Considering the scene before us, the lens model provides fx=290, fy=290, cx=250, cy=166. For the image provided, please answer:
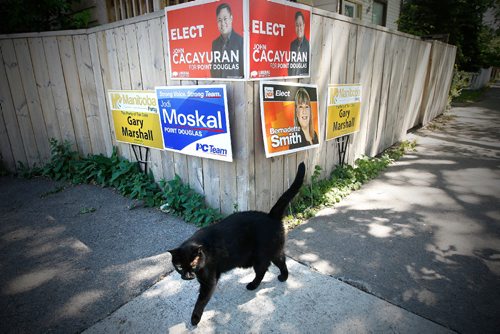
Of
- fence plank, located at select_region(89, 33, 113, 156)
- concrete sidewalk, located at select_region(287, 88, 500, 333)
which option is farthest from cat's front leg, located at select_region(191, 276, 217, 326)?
fence plank, located at select_region(89, 33, 113, 156)

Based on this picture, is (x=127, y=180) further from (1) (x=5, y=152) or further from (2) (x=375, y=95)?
(2) (x=375, y=95)

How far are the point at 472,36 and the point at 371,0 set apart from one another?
13.3m

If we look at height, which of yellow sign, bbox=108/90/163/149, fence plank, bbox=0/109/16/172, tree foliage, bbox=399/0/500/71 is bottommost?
fence plank, bbox=0/109/16/172

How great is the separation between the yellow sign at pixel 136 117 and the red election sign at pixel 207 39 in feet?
2.57

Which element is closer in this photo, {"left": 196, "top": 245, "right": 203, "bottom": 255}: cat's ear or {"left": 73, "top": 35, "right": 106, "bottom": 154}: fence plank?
{"left": 196, "top": 245, "right": 203, "bottom": 255}: cat's ear

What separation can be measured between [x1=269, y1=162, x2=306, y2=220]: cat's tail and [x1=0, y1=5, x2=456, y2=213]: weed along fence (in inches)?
29.1

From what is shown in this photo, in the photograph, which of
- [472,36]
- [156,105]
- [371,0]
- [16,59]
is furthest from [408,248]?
[472,36]

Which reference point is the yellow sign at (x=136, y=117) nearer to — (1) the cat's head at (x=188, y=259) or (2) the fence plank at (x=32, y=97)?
(2) the fence plank at (x=32, y=97)

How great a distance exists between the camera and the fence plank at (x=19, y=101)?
4.80 metres

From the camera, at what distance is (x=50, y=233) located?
3475 mm

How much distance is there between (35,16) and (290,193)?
19.9ft

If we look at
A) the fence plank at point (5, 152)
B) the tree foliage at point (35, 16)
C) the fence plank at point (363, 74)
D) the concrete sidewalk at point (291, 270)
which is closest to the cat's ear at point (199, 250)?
the concrete sidewalk at point (291, 270)

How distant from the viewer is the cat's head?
1.98 m

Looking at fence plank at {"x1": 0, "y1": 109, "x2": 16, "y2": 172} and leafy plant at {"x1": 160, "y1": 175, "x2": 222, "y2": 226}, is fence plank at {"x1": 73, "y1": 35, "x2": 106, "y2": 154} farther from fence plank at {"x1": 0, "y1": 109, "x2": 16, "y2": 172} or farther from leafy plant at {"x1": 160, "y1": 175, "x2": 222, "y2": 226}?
leafy plant at {"x1": 160, "y1": 175, "x2": 222, "y2": 226}
